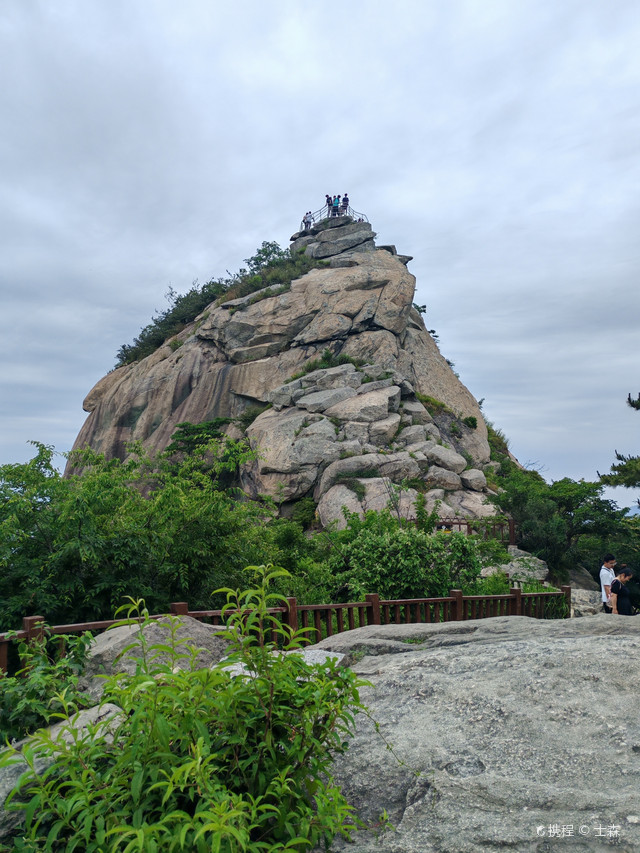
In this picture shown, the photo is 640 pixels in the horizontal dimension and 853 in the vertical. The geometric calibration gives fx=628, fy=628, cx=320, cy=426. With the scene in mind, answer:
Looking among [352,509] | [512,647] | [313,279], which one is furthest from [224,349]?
[512,647]

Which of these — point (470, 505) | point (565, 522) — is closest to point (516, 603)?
point (565, 522)

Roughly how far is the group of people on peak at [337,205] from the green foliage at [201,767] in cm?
3972

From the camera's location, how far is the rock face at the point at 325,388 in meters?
23.4

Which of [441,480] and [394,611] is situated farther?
[441,480]

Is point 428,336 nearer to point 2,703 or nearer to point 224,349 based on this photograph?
point 224,349

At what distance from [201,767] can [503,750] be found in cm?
199

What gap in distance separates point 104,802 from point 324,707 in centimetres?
92

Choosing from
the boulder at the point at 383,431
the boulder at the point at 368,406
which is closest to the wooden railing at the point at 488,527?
the boulder at the point at 383,431

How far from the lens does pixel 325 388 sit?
27.2 metres

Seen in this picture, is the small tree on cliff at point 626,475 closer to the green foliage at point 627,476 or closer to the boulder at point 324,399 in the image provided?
the green foliage at point 627,476

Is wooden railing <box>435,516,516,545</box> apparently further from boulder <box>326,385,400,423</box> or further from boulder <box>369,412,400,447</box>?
boulder <box>326,385,400,423</box>

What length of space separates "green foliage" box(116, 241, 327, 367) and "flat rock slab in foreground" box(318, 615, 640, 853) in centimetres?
3170

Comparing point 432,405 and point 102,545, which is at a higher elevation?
point 432,405

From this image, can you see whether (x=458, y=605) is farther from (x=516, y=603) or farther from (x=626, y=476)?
(x=626, y=476)
